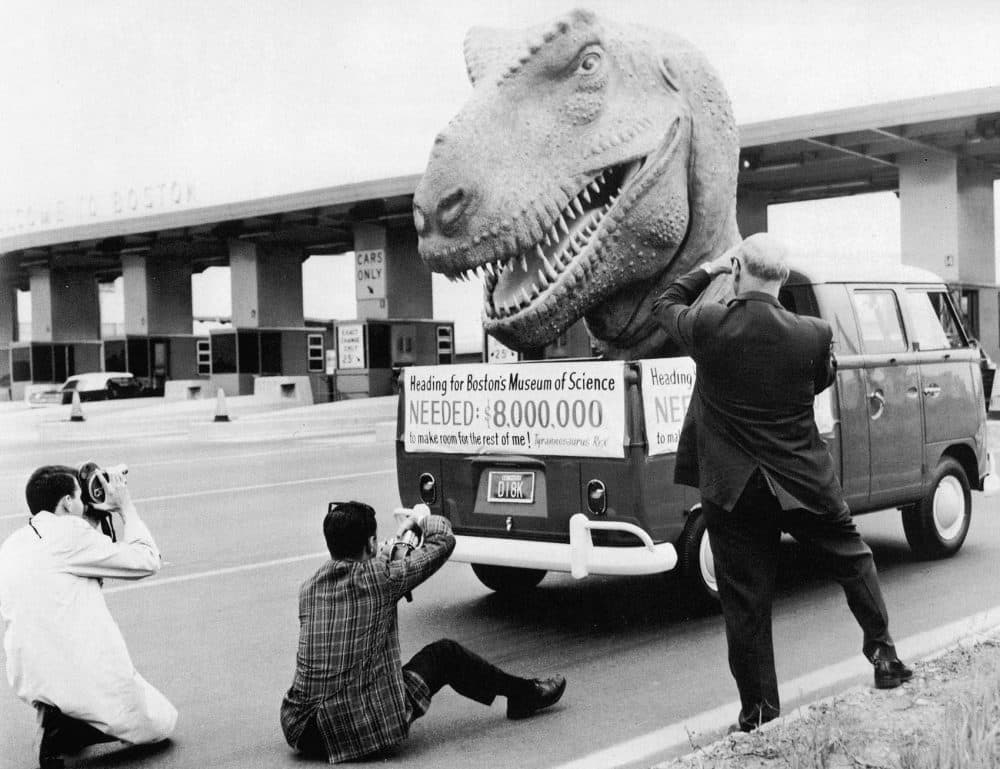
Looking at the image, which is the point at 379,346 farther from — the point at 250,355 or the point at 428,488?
the point at 428,488

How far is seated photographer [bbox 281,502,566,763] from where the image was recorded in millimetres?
4359

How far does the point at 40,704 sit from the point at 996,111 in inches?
725

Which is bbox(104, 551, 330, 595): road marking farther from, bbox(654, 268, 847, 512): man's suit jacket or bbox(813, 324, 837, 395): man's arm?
bbox(813, 324, 837, 395): man's arm

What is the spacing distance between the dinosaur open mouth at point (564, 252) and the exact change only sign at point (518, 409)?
495 millimetres

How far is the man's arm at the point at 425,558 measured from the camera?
443 centimetres

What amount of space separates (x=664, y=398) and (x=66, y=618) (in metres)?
2.96

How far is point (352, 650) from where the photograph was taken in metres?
4.35

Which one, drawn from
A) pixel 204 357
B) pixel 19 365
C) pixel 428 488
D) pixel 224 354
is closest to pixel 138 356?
pixel 204 357

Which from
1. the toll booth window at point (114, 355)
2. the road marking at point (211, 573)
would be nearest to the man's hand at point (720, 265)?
the road marking at point (211, 573)

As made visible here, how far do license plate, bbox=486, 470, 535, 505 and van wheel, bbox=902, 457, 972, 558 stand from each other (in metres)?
2.91

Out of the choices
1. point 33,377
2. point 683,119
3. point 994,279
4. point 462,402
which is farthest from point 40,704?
point 33,377

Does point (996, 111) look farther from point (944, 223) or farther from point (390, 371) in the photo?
point (390, 371)

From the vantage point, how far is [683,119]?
6.74 m

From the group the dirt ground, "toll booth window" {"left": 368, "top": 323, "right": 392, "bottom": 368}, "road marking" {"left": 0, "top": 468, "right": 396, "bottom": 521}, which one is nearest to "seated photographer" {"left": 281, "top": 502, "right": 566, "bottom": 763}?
the dirt ground
